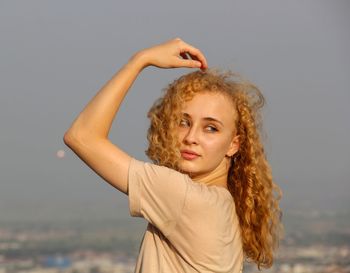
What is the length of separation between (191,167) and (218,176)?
0.10 metres

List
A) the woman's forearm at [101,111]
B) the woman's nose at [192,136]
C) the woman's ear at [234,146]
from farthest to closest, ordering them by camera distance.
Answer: the woman's ear at [234,146], the woman's nose at [192,136], the woman's forearm at [101,111]

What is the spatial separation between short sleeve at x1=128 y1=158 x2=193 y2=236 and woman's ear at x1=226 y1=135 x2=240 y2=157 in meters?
0.19

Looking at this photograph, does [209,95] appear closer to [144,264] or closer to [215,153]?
[215,153]

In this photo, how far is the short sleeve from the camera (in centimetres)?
162

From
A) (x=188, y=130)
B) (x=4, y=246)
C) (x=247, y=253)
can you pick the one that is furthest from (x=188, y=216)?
(x=4, y=246)

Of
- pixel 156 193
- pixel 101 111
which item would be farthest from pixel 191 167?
pixel 101 111

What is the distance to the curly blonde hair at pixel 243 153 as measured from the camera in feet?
5.71

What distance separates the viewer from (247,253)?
1.92 metres

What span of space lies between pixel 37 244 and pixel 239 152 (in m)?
10.3

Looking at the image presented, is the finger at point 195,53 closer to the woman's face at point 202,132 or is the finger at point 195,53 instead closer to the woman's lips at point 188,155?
the woman's face at point 202,132

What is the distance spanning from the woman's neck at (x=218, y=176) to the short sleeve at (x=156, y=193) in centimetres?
12

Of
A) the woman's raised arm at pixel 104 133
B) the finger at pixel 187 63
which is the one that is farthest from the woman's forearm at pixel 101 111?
the finger at pixel 187 63

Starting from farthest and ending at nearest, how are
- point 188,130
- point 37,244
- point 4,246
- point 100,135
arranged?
point 37,244 → point 4,246 → point 188,130 → point 100,135

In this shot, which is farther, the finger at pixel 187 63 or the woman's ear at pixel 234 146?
the woman's ear at pixel 234 146
